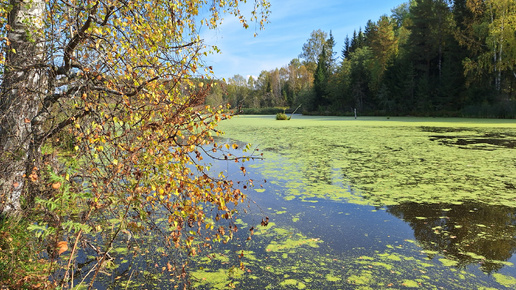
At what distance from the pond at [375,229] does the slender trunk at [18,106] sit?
1375 mm

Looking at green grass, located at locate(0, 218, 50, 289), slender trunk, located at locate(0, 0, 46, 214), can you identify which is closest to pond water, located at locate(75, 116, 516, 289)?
green grass, located at locate(0, 218, 50, 289)

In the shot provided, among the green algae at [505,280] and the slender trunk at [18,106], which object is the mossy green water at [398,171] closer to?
the green algae at [505,280]

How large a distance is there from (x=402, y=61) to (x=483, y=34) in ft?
22.8

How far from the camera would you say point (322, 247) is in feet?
9.09

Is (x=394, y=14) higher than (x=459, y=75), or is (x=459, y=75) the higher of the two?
(x=394, y=14)

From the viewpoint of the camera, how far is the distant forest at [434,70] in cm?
1886

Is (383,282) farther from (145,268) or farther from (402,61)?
(402,61)

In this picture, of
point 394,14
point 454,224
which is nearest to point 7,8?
point 454,224

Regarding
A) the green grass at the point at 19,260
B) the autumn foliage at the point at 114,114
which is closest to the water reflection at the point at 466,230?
the autumn foliage at the point at 114,114

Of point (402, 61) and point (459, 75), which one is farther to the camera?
point (402, 61)

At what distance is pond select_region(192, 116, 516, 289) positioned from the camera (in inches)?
90.2

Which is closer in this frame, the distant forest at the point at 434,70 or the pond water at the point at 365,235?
the pond water at the point at 365,235

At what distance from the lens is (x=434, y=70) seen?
84.4 feet

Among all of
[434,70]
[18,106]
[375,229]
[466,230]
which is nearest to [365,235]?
[375,229]
